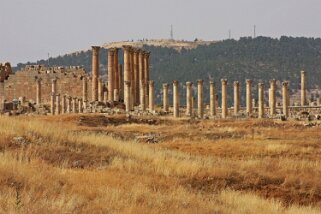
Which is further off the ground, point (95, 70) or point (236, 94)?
point (95, 70)

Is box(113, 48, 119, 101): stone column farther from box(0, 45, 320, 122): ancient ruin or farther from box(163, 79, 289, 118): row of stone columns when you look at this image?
box(163, 79, 289, 118): row of stone columns

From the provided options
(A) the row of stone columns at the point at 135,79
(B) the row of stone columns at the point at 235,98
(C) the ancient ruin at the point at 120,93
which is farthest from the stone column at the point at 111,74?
(B) the row of stone columns at the point at 235,98

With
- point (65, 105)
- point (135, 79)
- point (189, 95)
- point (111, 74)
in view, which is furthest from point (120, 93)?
point (189, 95)

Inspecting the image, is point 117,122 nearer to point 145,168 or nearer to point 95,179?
point 145,168

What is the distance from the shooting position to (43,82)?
3162 inches

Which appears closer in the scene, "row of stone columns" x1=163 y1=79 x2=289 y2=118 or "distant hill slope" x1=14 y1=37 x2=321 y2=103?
"row of stone columns" x1=163 y1=79 x2=289 y2=118

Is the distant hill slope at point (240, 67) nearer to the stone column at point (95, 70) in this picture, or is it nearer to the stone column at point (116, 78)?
the stone column at point (116, 78)

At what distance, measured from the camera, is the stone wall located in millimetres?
77062

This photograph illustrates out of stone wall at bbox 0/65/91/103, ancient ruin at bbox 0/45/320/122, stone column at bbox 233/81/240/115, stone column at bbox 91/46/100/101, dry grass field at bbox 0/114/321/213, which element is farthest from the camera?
stone wall at bbox 0/65/91/103

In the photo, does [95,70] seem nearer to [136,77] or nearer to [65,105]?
[65,105]

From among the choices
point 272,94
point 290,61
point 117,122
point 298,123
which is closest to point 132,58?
point 272,94

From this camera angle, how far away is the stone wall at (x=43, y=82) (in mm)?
77062

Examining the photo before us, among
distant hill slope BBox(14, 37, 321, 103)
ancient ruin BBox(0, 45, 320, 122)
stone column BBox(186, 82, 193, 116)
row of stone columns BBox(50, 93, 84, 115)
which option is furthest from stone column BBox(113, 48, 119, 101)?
distant hill slope BBox(14, 37, 321, 103)

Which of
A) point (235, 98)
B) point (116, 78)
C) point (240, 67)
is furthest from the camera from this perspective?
point (240, 67)
